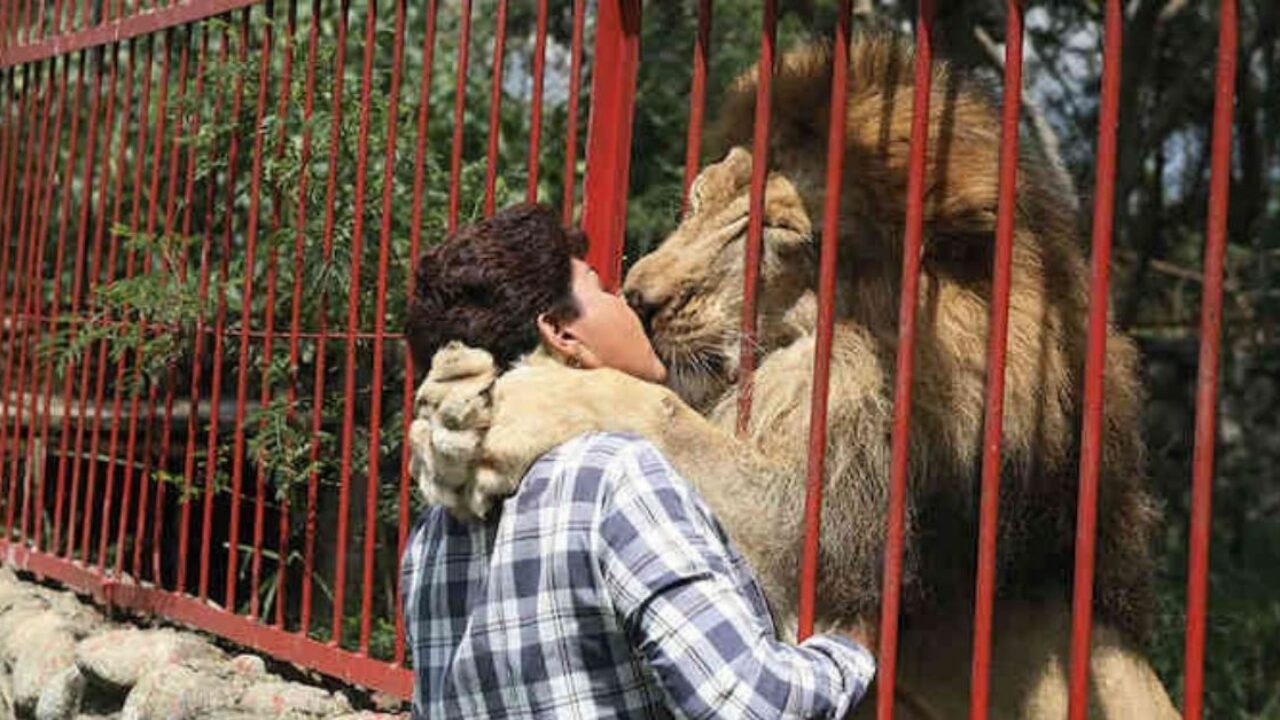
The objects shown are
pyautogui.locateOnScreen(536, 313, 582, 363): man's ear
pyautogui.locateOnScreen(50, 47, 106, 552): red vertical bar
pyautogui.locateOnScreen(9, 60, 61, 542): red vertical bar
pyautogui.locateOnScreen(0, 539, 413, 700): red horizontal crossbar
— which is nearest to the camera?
pyautogui.locateOnScreen(536, 313, 582, 363): man's ear

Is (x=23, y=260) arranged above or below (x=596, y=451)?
above

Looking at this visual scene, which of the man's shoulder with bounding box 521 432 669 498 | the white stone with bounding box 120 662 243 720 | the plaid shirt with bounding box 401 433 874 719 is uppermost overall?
the man's shoulder with bounding box 521 432 669 498

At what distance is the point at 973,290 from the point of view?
108 inches

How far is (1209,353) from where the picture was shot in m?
2.13

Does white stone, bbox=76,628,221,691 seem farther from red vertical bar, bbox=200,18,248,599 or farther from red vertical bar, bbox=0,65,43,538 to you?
red vertical bar, bbox=0,65,43,538

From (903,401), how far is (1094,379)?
282 millimetres

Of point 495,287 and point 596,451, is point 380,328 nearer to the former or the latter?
point 495,287

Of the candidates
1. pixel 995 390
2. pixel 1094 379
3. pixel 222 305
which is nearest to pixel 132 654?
pixel 222 305

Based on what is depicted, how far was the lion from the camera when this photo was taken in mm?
2551

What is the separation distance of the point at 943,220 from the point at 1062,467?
0.42 metres

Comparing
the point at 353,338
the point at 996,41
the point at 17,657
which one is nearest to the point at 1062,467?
the point at 353,338

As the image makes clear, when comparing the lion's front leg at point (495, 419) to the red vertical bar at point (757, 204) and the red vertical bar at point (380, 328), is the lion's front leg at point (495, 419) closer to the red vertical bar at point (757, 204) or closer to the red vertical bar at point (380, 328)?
the red vertical bar at point (757, 204)

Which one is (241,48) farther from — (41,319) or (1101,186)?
(1101,186)

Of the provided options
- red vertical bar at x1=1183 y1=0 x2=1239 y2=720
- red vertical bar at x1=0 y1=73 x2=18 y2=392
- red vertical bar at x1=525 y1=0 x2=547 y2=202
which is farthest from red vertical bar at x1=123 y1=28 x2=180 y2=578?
red vertical bar at x1=1183 y1=0 x2=1239 y2=720
